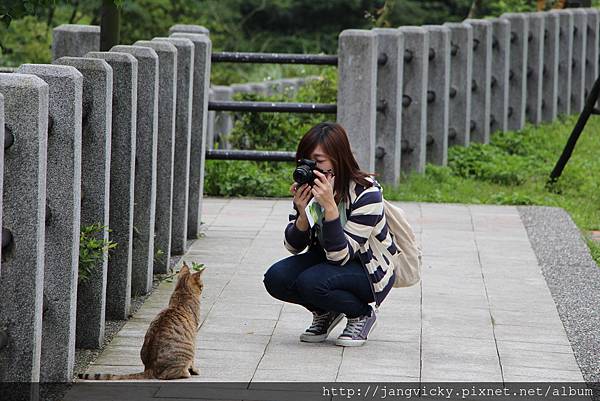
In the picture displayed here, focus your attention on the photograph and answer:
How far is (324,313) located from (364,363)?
52cm

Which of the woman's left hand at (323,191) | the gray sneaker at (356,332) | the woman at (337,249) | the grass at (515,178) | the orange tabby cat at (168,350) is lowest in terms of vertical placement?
the grass at (515,178)

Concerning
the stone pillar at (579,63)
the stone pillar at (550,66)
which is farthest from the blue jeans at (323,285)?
the stone pillar at (579,63)

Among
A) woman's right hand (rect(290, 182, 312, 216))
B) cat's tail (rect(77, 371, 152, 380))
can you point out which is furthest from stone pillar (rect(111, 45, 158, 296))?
cat's tail (rect(77, 371, 152, 380))

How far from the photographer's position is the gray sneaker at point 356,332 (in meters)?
6.43

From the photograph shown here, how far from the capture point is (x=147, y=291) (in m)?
7.57

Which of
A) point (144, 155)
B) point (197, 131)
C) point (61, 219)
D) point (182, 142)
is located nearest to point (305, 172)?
point (61, 219)

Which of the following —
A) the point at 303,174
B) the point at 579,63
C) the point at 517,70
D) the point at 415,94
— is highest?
the point at 303,174

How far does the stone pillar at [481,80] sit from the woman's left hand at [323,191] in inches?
336

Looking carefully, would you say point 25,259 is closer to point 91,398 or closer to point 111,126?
point 91,398

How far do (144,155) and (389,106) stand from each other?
484 centimetres

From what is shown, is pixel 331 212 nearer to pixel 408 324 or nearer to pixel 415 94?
pixel 408 324

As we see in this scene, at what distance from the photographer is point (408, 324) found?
275 inches

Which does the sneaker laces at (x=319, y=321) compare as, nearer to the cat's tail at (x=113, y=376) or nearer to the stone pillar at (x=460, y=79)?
the cat's tail at (x=113, y=376)

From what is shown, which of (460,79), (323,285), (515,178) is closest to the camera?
(323,285)
